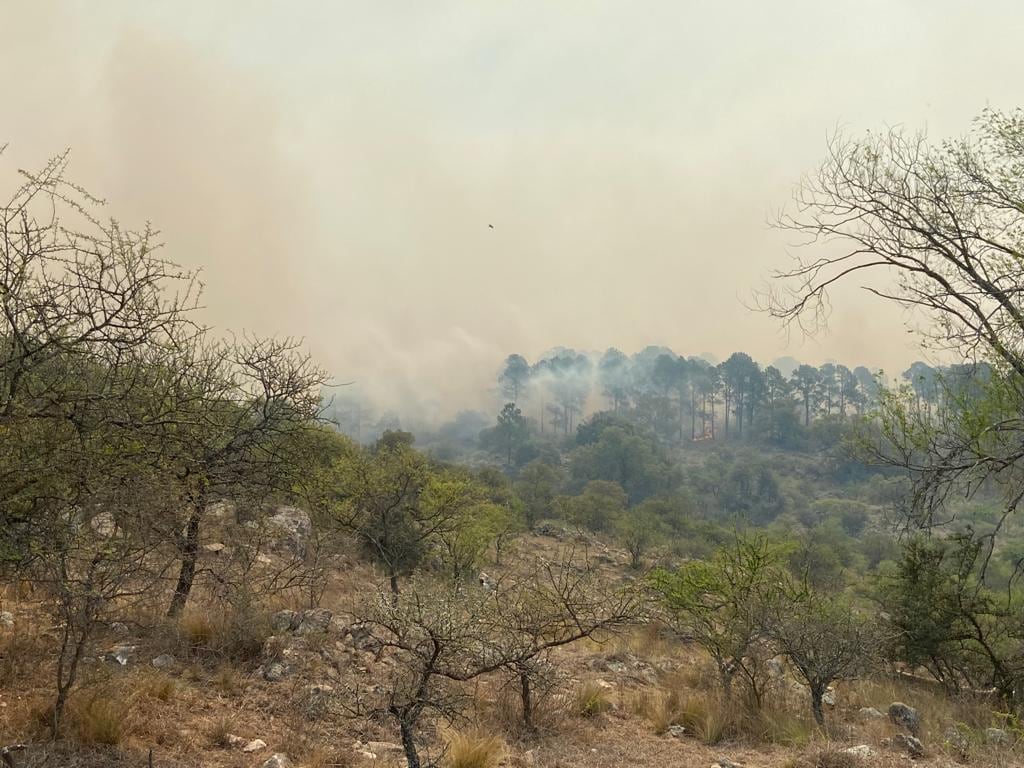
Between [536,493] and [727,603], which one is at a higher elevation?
[727,603]

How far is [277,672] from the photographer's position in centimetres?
721

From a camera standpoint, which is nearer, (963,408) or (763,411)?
(963,408)

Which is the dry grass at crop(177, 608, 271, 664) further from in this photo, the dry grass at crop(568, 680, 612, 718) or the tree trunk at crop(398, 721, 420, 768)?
the dry grass at crop(568, 680, 612, 718)

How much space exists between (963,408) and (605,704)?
20.4 ft

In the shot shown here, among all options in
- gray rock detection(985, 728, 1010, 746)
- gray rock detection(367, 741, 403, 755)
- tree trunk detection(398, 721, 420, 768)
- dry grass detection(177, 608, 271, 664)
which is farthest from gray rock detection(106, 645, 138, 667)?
gray rock detection(985, 728, 1010, 746)

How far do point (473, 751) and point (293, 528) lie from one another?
13.9m

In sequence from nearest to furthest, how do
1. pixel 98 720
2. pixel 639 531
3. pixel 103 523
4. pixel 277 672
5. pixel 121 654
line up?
pixel 98 720
pixel 103 523
pixel 121 654
pixel 277 672
pixel 639 531

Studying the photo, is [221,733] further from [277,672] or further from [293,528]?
[293,528]

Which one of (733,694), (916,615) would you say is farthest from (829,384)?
(733,694)

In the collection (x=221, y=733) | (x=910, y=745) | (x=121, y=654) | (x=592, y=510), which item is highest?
(x=121, y=654)

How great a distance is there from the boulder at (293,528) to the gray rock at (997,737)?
570 inches

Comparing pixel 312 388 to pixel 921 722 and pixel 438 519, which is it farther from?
pixel 921 722

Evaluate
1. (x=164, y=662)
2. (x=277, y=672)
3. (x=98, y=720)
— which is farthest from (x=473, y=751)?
(x=164, y=662)

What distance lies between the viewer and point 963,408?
22.1 feet
